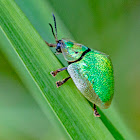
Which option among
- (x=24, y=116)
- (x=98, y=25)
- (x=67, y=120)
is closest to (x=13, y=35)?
(x=67, y=120)

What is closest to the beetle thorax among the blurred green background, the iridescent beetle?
the iridescent beetle

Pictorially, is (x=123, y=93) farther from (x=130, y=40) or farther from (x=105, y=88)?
(x=105, y=88)

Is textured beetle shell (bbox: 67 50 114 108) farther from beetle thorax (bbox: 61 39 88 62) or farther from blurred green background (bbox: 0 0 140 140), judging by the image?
blurred green background (bbox: 0 0 140 140)

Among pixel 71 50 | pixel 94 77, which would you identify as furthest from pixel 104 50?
pixel 94 77

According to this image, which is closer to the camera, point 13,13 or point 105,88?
point 13,13

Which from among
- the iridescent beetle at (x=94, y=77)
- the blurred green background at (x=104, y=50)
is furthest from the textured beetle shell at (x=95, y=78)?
the blurred green background at (x=104, y=50)

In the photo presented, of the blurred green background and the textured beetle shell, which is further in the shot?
the blurred green background
